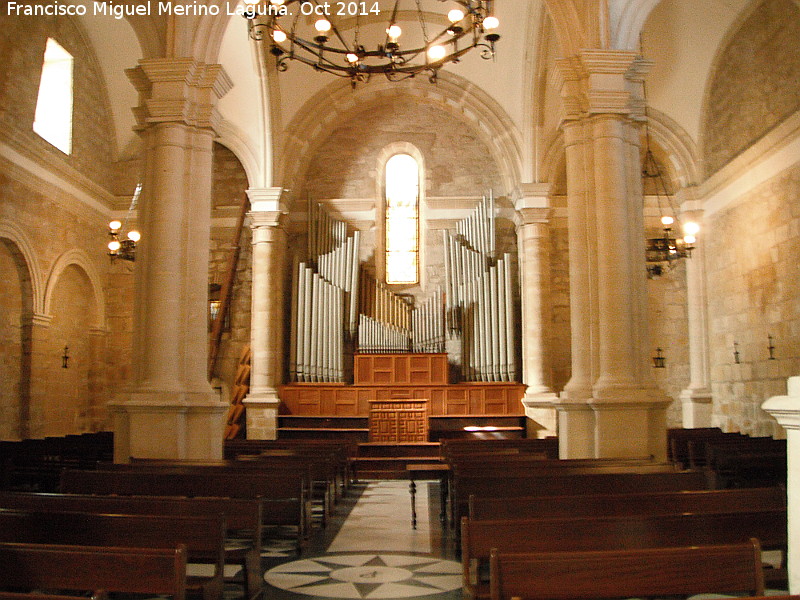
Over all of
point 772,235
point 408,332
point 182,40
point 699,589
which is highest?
point 182,40

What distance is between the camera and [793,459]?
3008 millimetres

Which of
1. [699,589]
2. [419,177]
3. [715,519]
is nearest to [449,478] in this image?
[715,519]

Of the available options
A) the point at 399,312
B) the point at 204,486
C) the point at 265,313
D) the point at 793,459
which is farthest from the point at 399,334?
the point at 793,459

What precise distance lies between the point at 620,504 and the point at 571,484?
1155 mm

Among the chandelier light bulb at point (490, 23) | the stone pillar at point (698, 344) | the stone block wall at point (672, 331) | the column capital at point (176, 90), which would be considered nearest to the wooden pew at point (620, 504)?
the chandelier light bulb at point (490, 23)

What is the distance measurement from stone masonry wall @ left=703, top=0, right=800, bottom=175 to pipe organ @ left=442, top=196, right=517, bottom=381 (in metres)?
4.63

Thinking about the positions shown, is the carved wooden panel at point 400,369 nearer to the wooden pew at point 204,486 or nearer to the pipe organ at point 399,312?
the pipe organ at point 399,312

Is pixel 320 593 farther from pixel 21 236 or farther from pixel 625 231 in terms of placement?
pixel 21 236

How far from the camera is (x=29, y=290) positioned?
1439 centimetres

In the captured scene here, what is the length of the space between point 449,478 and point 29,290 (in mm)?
9590

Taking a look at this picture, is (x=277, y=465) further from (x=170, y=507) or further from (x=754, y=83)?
(x=754, y=83)

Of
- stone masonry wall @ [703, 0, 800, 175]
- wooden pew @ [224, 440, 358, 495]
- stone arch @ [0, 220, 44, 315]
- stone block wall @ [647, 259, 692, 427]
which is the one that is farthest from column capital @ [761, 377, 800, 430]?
stone block wall @ [647, 259, 692, 427]

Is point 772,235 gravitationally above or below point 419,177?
below

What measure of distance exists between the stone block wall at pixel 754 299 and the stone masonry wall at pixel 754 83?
1.13 metres
